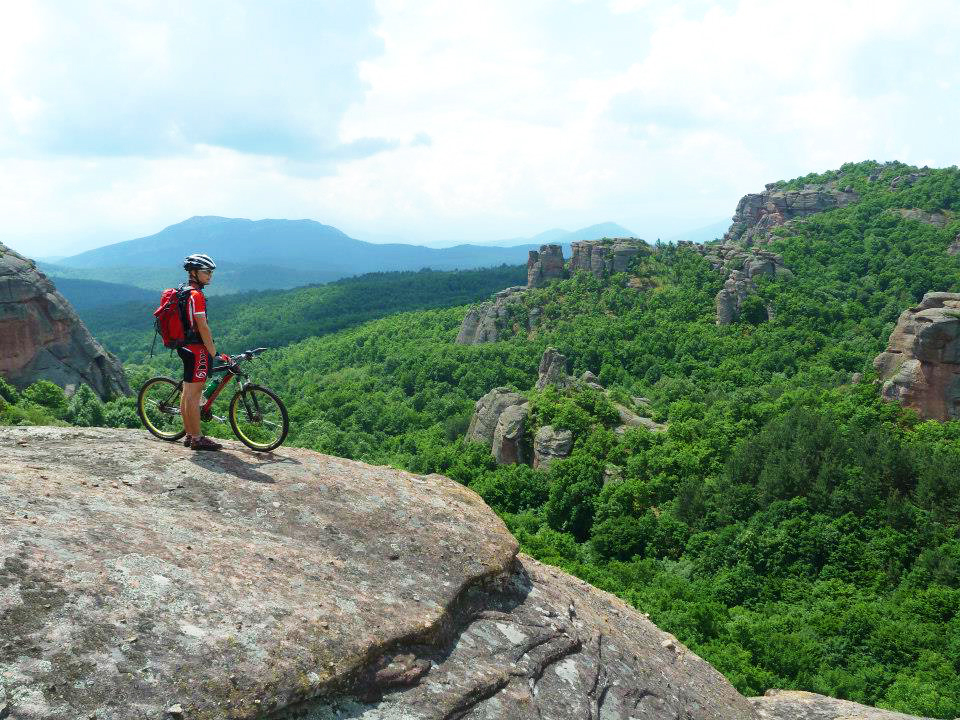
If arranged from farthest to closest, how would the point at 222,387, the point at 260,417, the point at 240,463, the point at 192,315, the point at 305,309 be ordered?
the point at 305,309, the point at 260,417, the point at 222,387, the point at 192,315, the point at 240,463

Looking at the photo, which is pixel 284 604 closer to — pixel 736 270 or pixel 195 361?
pixel 195 361

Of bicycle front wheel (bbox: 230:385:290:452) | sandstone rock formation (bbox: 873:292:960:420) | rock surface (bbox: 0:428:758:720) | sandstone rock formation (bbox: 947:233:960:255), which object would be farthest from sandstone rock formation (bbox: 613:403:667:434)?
sandstone rock formation (bbox: 947:233:960:255)

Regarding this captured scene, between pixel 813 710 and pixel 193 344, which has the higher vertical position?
pixel 193 344

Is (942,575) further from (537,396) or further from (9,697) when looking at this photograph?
(9,697)

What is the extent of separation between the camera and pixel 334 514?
30.6 feet

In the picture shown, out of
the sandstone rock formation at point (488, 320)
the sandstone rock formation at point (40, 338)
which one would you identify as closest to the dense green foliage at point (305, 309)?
the sandstone rock formation at point (488, 320)

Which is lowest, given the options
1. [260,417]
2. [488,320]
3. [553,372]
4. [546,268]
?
[553,372]

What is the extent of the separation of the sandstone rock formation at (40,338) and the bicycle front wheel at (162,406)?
49170 mm

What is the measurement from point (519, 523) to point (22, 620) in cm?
3615

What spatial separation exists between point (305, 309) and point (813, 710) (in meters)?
153

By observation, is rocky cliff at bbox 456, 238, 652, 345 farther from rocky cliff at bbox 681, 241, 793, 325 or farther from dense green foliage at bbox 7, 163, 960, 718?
rocky cliff at bbox 681, 241, 793, 325

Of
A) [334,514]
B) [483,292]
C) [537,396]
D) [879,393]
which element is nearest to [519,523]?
[537,396]

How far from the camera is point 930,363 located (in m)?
45.8

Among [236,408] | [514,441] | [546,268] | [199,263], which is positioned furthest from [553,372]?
[199,263]
